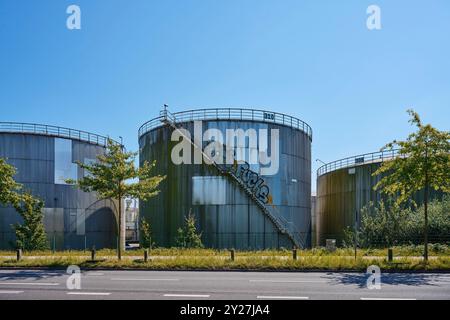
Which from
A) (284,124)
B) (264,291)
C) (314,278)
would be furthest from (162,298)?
(284,124)

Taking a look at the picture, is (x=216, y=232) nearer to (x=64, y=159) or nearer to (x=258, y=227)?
(x=258, y=227)

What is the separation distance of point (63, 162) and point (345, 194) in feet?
82.9

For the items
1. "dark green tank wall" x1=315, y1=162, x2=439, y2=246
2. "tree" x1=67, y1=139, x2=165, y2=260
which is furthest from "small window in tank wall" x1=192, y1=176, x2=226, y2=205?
"dark green tank wall" x1=315, y1=162, x2=439, y2=246

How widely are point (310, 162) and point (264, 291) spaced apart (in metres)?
24.5

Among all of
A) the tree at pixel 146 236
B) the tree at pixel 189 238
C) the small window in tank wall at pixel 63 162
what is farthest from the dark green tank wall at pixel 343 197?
the small window in tank wall at pixel 63 162

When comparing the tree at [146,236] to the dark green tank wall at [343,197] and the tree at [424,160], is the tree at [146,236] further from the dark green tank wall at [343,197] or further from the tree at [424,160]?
the tree at [424,160]

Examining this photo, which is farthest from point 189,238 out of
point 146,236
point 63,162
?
point 63,162

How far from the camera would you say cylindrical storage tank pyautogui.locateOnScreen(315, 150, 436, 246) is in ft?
103

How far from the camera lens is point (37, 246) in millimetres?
26734

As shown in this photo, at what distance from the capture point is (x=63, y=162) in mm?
33156

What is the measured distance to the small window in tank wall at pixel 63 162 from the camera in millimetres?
32719

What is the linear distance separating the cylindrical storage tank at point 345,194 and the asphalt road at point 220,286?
16.0 meters

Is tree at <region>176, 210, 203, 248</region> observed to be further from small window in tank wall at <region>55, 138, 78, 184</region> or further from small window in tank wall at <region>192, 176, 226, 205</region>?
small window in tank wall at <region>55, 138, 78, 184</region>
